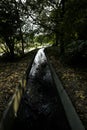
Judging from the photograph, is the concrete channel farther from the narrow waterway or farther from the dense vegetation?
the dense vegetation

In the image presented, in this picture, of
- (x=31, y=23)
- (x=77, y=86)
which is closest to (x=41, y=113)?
(x=77, y=86)

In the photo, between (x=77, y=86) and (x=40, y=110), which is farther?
(x=77, y=86)

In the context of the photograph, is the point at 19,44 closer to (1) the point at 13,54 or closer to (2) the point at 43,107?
(1) the point at 13,54

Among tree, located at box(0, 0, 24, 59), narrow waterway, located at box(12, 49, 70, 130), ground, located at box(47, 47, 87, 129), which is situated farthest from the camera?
tree, located at box(0, 0, 24, 59)

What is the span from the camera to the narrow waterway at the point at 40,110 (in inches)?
206

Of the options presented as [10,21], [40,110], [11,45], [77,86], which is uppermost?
[10,21]

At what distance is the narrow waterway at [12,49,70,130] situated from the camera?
523cm

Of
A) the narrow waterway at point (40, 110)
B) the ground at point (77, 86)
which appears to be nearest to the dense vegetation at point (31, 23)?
the ground at point (77, 86)

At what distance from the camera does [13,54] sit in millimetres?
14664

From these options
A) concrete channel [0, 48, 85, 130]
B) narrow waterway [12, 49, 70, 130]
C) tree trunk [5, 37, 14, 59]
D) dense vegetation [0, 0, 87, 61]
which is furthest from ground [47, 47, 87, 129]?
tree trunk [5, 37, 14, 59]

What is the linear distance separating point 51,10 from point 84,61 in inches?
305

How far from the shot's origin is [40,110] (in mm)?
6234

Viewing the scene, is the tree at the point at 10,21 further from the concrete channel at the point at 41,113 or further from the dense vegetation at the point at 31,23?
the concrete channel at the point at 41,113

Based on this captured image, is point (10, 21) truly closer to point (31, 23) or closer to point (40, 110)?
point (31, 23)
